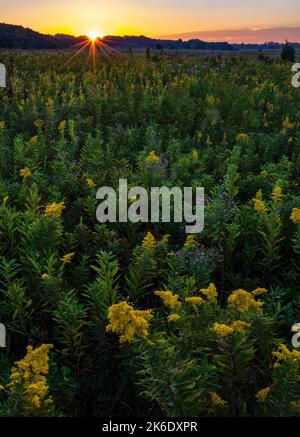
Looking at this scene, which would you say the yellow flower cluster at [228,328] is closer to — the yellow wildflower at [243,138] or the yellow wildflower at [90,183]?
the yellow wildflower at [90,183]

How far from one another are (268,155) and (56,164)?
10.6ft

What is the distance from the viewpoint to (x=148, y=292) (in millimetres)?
4016

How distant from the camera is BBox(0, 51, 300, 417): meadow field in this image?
8.68 feet

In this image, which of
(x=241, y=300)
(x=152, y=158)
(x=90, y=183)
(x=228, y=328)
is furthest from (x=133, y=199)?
(x=228, y=328)

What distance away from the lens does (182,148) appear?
8.20 metres

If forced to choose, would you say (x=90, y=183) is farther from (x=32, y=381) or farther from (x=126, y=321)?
(x=32, y=381)

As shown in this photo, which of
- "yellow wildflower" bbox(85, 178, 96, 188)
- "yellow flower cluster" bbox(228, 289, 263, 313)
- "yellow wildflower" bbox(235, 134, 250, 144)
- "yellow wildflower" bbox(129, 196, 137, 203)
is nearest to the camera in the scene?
"yellow flower cluster" bbox(228, 289, 263, 313)

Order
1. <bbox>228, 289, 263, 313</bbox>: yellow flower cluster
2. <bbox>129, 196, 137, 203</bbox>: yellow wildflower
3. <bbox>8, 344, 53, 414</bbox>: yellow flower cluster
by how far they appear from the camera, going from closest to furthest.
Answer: <bbox>8, 344, 53, 414</bbox>: yellow flower cluster < <bbox>228, 289, 263, 313</bbox>: yellow flower cluster < <bbox>129, 196, 137, 203</bbox>: yellow wildflower

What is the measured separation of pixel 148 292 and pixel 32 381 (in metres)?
1.61

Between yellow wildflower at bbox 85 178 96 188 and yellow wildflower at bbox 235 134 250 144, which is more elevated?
yellow wildflower at bbox 235 134 250 144

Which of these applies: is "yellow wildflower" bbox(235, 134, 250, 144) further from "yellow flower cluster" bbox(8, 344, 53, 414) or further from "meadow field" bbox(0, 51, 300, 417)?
"yellow flower cluster" bbox(8, 344, 53, 414)

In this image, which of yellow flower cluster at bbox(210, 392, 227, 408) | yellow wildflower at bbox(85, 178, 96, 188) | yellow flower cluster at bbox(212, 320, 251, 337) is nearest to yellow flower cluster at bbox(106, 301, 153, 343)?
yellow flower cluster at bbox(212, 320, 251, 337)

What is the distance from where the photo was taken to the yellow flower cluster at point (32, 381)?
95.0 inches
